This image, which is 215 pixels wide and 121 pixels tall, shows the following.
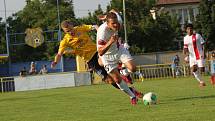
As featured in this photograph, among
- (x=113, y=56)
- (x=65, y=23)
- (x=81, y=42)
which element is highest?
(x=65, y=23)

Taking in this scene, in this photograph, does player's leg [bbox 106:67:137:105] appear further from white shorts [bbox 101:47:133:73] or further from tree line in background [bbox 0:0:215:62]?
tree line in background [bbox 0:0:215:62]

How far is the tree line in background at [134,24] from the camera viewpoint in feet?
184

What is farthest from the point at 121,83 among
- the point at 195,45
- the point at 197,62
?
the point at 197,62

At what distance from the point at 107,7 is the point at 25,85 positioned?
109ft

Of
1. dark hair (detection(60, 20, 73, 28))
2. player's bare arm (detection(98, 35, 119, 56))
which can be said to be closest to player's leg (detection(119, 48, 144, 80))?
player's bare arm (detection(98, 35, 119, 56))

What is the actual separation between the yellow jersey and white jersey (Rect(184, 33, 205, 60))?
515 centimetres

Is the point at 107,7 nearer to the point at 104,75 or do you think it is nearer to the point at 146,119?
the point at 104,75

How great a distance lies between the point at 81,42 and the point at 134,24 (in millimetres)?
51672

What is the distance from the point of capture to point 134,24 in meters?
65.9

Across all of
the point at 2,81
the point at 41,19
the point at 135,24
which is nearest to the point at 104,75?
the point at 2,81

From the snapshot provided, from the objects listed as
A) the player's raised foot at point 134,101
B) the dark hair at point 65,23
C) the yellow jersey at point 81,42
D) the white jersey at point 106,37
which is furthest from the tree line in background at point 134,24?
the player's raised foot at point 134,101

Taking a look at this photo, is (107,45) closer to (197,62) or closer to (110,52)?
(110,52)

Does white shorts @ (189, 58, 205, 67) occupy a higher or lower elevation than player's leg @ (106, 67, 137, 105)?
higher

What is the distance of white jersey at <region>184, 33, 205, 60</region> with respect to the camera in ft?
61.1
